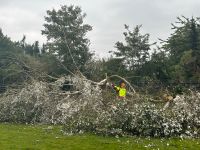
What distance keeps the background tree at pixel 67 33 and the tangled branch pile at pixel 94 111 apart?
13038mm

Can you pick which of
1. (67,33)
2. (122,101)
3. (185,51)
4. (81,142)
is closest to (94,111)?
(122,101)

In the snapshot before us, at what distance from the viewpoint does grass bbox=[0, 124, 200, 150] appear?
9.72 m

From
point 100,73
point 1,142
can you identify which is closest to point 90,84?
point 1,142

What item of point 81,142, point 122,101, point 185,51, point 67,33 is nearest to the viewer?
point 81,142

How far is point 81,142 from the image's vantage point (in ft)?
34.8

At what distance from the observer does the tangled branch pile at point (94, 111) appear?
11562 mm

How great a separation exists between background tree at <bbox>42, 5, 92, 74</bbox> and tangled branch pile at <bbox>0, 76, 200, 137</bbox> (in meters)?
13.0

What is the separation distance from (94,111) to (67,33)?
1923 centimetres

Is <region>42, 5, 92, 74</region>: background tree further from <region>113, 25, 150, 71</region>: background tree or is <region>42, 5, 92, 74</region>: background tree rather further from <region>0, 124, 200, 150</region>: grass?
<region>0, 124, 200, 150</region>: grass

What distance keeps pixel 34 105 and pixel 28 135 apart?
3598mm

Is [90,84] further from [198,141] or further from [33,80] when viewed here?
[198,141]

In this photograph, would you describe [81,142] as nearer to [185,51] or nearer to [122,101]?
[122,101]

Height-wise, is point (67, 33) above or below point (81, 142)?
above

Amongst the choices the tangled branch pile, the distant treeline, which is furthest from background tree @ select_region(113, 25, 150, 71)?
the tangled branch pile
